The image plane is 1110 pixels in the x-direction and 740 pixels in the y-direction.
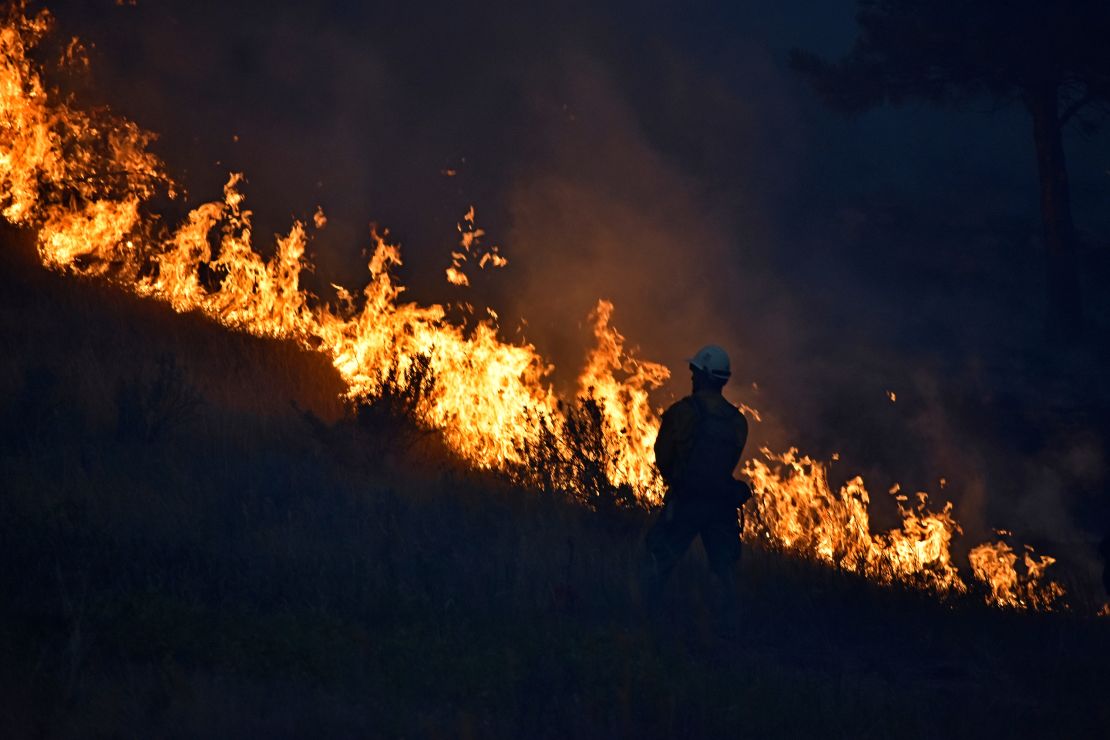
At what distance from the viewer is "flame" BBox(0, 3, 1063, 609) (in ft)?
34.6

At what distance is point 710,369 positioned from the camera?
7539 millimetres

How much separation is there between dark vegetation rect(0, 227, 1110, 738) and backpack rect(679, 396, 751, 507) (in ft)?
2.92

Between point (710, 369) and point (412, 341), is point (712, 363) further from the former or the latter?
point (412, 341)

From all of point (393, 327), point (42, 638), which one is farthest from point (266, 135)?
point (42, 638)

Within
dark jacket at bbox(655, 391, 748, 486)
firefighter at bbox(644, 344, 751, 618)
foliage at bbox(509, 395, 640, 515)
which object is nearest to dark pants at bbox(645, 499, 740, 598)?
firefighter at bbox(644, 344, 751, 618)

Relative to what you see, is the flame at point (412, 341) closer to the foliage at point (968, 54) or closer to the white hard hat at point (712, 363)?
the white hard hat at point (712, 363)

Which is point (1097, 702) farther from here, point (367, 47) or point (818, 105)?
point (818, 105)

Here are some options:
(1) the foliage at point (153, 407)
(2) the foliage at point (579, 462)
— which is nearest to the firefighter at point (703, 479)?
(2) the foliage at point (579, 462)

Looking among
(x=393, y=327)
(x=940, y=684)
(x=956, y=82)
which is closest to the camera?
(x=940, y=684)

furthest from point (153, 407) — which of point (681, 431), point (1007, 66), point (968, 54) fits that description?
point (1007, 66)

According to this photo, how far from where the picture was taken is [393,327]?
42.4 feet

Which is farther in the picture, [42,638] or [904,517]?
[904,517]

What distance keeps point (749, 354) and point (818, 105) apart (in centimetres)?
1117

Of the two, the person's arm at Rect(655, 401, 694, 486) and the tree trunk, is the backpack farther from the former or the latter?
the tree trunk
